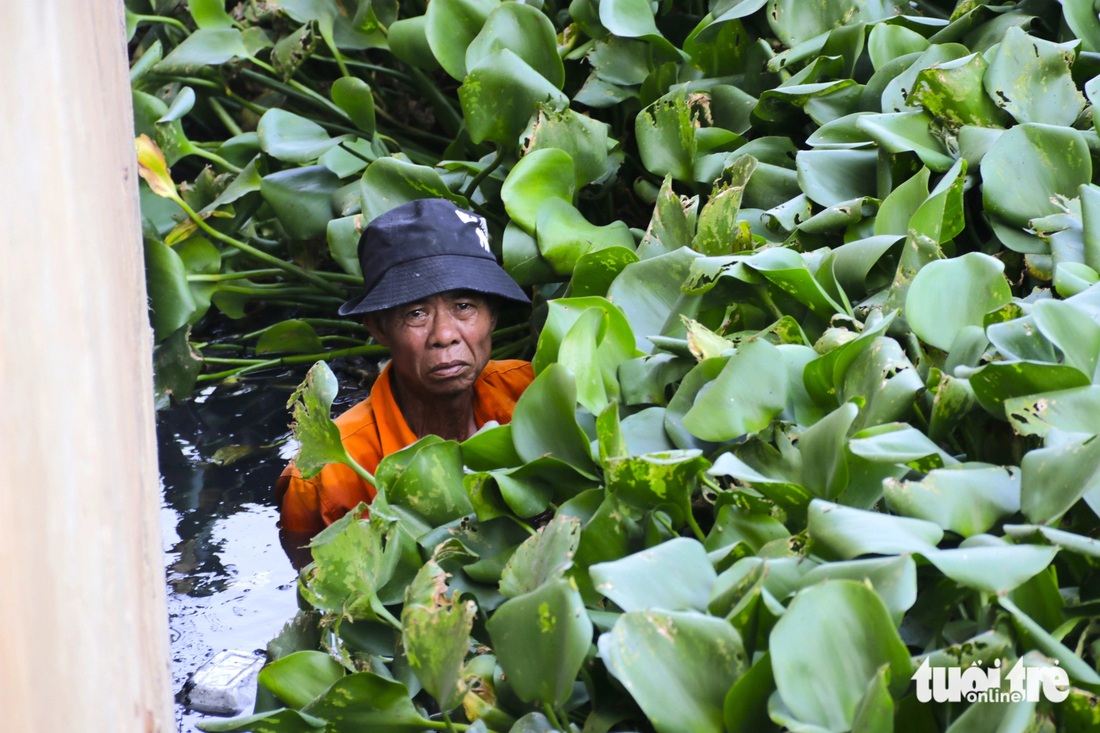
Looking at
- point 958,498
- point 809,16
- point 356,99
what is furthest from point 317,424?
point 356,99

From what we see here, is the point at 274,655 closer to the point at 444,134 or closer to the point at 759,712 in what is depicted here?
the point at 759,712

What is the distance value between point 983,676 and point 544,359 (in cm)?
56

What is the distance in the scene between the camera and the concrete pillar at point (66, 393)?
61 cm

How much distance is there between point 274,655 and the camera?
1.10m

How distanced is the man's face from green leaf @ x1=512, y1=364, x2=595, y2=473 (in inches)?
27.5

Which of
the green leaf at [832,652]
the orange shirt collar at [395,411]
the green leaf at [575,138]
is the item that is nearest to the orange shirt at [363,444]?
the orange shirt collar at [395,411]

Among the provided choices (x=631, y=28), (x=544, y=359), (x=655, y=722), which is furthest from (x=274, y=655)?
(x=631, y=28)

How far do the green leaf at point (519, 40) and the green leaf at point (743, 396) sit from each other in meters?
1.00

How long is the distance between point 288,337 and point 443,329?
2.29 feet

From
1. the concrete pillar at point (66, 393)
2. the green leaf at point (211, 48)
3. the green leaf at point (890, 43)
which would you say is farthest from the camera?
the green leaf at point (211, 48)

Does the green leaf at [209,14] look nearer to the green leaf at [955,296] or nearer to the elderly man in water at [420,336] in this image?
the elderly man in water at [420,336]

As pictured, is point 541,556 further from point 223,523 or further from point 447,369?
point 223,523

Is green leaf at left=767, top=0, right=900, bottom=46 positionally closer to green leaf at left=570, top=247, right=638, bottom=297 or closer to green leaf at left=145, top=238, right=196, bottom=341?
green leaf at left=570, top=247, right=638, bottom=297

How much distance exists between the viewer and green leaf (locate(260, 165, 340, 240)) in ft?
6.88
